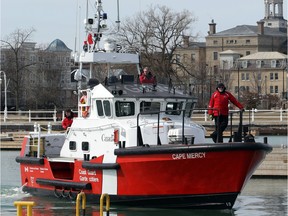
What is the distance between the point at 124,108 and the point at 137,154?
7.22 ft

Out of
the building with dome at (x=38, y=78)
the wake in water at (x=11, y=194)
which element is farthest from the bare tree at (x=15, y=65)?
the wake in water at (x=11, y=194)

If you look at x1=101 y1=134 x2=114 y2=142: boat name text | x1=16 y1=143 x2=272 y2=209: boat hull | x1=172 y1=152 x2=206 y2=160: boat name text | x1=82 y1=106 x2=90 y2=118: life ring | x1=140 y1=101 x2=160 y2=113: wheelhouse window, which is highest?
x1=140 y1=101 x2=160 y2=113: wheelhouse window

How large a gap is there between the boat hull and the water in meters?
0.28

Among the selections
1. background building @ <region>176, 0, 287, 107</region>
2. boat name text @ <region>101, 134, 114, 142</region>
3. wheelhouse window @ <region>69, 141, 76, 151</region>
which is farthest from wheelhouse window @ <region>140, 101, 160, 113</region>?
background building @ <region>176, 0, 287, 107</region>

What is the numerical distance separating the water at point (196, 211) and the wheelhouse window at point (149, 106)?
2.68m

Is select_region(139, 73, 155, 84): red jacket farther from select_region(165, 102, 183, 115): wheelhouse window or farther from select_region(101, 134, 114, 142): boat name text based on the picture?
select_region(101, 134, 114, 142): boat name text

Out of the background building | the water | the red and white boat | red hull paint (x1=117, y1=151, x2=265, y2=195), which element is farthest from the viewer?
the background building

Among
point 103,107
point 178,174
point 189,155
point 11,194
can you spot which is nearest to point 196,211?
point 178,174

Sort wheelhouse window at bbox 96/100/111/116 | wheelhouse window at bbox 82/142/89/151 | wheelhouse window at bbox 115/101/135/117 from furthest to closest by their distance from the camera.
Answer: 1. wheelhouse window at bbox 82/142/89/151
2. wheelhouse window at bbox 96/100/111/116
3. wheelhouse window at bbox 115/101/135/117

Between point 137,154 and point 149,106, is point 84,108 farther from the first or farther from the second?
point 137,154

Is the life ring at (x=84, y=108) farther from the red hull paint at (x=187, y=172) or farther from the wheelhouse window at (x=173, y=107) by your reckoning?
the wheelhouse window at (x=173, y=107)

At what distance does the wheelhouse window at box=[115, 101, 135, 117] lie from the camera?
93.7ft

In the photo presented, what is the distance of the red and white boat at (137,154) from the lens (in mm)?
26375

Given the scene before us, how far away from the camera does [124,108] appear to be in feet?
93.9
